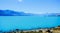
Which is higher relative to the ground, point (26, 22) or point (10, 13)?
point (10, 13)

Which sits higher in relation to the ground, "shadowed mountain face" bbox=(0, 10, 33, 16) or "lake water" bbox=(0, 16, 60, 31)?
"shadowed mountain face" bbox=(0, 10, 33, 16)

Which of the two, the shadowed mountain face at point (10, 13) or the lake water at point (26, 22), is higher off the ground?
the shadowed mountain face at point (10, 13)

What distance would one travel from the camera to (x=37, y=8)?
1524 millimetres

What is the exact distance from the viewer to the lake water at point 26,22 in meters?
1.38

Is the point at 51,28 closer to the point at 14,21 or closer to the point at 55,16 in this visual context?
the point at 55,16

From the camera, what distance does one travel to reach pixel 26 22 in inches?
57.8

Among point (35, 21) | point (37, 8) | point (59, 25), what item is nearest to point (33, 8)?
point (37, 8)

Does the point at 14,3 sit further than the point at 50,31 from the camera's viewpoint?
No

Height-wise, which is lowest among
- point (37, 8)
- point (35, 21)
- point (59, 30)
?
point (59, 30)

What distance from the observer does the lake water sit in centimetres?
138

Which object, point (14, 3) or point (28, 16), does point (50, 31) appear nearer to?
point (28, 16)

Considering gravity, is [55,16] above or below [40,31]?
above

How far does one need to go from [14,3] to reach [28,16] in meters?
0.26

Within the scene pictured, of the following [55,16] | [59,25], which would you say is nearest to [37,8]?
[55,16]
